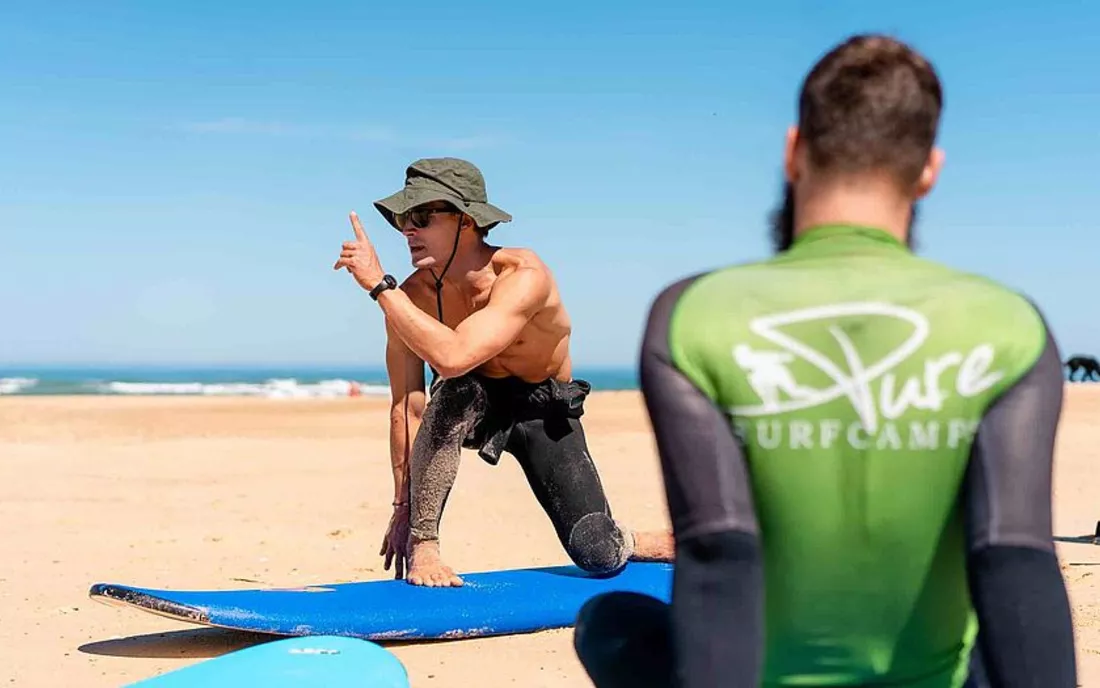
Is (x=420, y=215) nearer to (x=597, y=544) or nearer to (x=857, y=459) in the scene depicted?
(x=597, y=544)

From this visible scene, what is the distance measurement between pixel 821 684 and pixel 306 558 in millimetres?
5969

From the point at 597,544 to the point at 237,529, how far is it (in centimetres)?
389

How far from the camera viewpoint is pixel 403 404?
19.5ft

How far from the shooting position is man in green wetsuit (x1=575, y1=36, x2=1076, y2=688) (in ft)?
6.12

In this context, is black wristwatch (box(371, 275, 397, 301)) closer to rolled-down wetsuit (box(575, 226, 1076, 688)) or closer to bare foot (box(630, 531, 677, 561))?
bare foot (box(630, 531, 677, 561))

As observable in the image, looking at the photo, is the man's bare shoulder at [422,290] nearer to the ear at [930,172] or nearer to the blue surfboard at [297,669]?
the blue surfboard at [297,669]

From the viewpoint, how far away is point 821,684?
2.03 meters

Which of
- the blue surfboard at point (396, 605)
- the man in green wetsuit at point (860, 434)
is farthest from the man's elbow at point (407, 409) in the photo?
the man in green wetsuit at point (860, 434)

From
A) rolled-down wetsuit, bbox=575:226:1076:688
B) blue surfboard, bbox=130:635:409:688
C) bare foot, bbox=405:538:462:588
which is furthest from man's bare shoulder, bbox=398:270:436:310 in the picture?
rolled-down wetsuit, bbox=575:226:1076:688

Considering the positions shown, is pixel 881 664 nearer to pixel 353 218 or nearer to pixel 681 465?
pixel 681 465

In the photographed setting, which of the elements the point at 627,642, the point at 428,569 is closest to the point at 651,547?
the point at 428,569

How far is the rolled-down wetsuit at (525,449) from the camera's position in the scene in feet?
18.7

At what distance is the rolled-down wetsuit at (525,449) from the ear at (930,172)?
3810mm

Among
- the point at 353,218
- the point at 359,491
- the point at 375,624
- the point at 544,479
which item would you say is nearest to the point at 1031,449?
the point at 353,218
